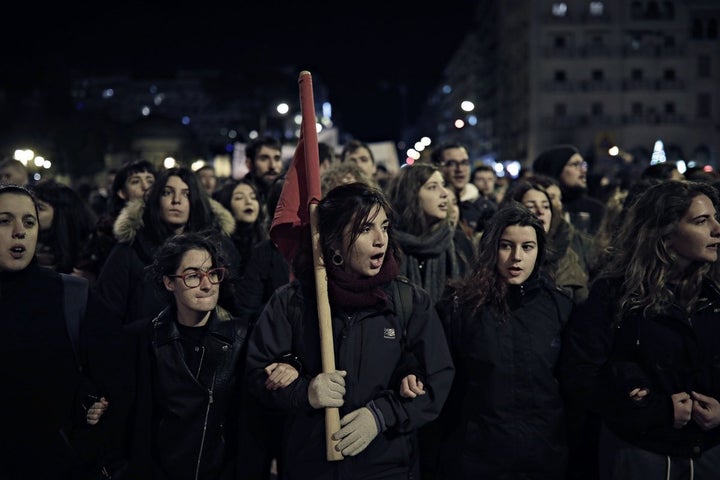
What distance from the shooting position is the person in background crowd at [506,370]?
4.15 meters

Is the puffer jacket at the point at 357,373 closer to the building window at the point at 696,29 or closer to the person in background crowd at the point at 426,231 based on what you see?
the person in background crowd at the point at 426,231

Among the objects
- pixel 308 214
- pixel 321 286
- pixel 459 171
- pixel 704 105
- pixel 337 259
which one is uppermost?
pixel 704 105

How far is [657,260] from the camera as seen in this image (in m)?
4.11

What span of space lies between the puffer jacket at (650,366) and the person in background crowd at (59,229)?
4.43m

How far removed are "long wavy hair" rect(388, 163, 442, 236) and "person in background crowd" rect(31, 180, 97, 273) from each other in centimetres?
285

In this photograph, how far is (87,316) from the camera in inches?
159

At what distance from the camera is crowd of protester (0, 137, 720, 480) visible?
3832mm

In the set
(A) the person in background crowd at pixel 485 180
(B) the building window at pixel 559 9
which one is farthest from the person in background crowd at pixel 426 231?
(B) the building window at pixel 559 9

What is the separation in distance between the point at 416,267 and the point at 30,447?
2.94m

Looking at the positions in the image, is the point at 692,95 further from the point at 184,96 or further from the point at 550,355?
the point at 184,96

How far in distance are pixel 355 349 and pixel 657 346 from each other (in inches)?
59.5

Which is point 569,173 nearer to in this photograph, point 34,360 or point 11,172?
point 11,172

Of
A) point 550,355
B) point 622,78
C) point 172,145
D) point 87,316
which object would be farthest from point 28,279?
point 172,145

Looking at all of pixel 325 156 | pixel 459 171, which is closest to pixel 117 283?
pixel 325 156
